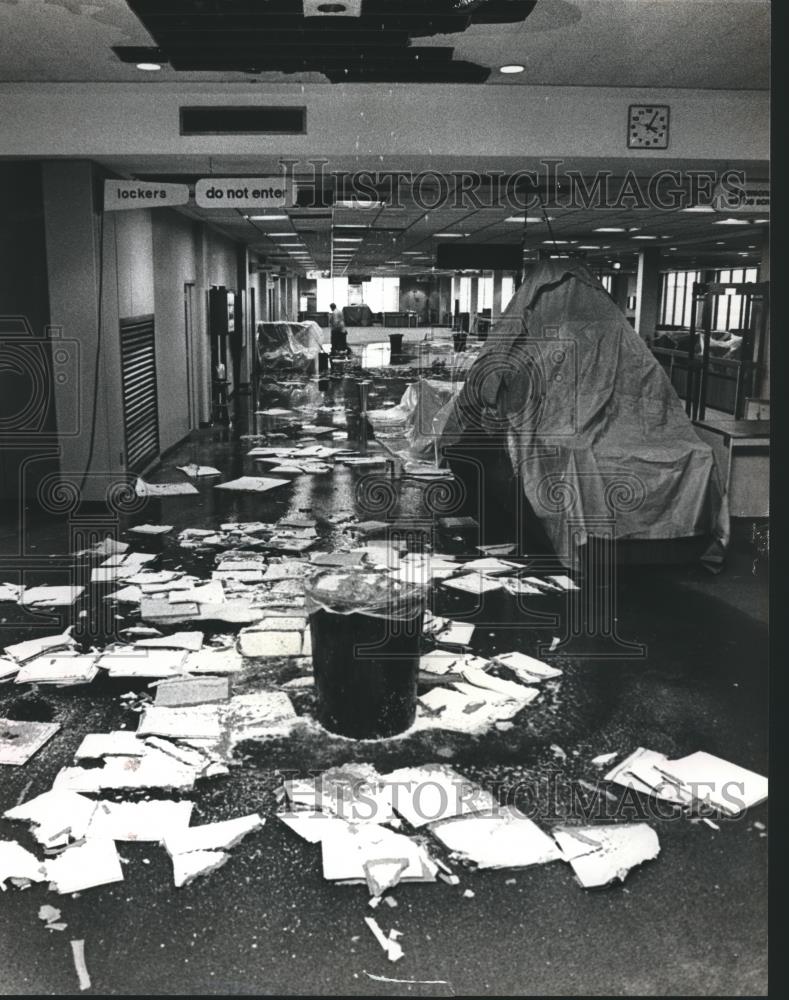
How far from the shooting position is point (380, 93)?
708 centimetres

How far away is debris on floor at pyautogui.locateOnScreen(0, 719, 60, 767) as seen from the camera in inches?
159

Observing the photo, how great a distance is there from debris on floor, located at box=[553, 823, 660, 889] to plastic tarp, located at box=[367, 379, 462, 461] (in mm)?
7153

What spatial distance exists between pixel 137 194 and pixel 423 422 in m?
4.98

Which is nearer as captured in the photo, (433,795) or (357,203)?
(433,795)

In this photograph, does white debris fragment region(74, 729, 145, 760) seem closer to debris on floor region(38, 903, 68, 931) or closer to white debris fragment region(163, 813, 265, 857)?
white debris fragment region(163, 813, 265, 857)

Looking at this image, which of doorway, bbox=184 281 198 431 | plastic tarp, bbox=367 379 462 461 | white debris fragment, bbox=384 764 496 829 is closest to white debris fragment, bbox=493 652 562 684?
white debris fragment, bbox=384 764 496 829

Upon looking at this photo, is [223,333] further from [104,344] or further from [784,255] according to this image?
[784,255]

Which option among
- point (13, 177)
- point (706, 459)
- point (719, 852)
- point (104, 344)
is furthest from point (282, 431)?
point (719, 852)

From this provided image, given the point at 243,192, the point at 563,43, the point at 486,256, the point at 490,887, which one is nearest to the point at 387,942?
the point at 490,887

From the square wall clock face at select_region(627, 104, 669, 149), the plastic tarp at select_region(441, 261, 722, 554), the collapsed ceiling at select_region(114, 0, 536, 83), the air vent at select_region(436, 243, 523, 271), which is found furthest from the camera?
the air vent at select_region(436, 243, 523, 271)

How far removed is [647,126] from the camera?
718cm

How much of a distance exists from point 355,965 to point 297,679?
86.9 inches

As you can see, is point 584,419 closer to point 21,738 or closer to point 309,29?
point 309,29

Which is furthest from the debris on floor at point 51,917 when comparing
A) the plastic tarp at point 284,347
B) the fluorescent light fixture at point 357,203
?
the plastic tarp at point 284,347
